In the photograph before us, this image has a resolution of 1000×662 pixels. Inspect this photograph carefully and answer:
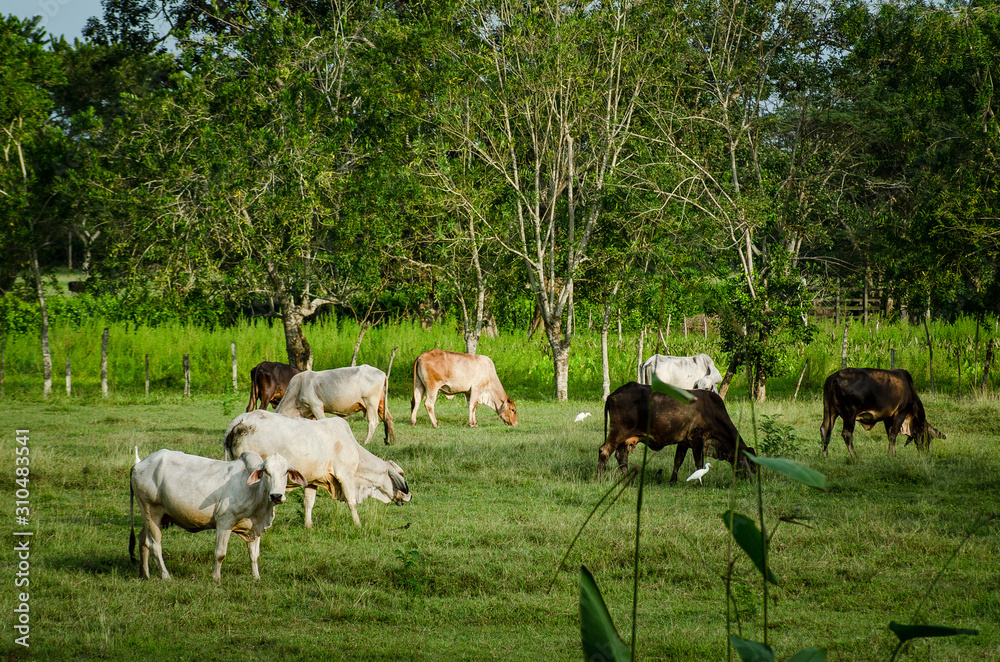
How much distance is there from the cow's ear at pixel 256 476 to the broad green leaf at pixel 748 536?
505 cm

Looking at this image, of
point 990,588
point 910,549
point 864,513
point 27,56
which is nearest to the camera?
point 990,588

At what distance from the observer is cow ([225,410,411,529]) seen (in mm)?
7574

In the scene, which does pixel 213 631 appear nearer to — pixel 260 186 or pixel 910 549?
pixel 910 549

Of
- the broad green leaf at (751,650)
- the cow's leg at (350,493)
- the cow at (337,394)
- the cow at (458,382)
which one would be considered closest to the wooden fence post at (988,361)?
the cow at (458,382)

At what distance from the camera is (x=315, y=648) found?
5059 millimetres

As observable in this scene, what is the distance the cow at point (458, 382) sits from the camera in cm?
1552

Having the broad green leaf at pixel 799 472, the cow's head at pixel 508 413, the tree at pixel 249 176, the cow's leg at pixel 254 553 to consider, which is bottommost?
the cow's head at pixel 508 413

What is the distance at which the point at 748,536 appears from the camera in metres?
1.61

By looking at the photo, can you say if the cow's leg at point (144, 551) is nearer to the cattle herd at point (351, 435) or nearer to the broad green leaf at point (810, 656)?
the cattle herd at point (351, 435)

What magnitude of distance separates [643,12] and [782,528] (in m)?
13.7

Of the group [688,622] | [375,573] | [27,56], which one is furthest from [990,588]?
[27,56]

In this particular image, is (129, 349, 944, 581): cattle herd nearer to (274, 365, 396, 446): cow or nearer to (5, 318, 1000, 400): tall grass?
(274, 365, 396, 446): cow

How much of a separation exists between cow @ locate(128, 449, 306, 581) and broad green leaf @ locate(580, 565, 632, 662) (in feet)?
15.9

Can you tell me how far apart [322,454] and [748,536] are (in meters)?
6.60
